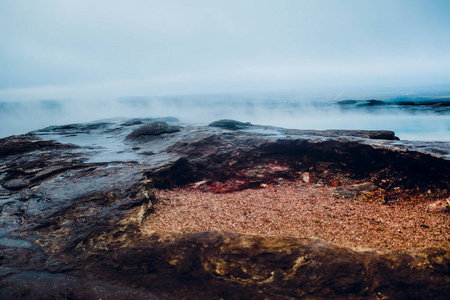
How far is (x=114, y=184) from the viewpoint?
6.23 m

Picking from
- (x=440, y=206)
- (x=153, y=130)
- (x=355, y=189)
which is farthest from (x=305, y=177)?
(x=153, y=130)

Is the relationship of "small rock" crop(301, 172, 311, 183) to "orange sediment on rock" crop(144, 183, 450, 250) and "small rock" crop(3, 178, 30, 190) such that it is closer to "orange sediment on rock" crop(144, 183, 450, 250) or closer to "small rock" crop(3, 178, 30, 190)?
"orange sediment on rock" crop(144, 183, 450, 250)

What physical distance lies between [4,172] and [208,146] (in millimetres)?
6679

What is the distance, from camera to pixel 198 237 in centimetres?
448

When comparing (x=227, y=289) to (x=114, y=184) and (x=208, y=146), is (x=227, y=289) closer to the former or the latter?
(x=114, y=184)

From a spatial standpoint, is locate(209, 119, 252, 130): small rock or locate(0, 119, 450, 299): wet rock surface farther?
Result: locate(209, 119, 252, 130): small rock

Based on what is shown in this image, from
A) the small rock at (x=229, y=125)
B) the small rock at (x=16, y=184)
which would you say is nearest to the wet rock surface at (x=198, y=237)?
the small rock at (x=16, y=184)

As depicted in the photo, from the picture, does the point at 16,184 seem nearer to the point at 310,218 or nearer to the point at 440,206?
the point at 310,218

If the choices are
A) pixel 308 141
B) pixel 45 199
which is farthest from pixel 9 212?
pixel 308 141

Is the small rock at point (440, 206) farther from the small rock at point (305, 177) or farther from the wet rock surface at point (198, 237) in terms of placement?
the small rock at point (305, 177)

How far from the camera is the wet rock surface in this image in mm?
3766

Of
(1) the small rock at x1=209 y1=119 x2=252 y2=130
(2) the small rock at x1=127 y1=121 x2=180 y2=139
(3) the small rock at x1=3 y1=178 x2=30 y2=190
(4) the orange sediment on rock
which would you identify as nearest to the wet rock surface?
(3) the small rock at x1=3 y1=178 x2=30 y2=190

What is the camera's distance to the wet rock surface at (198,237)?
148 inches

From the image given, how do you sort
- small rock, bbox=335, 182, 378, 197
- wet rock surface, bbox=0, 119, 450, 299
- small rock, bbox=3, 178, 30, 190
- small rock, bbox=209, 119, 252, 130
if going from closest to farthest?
1. wet rock surface, bbox=0, 119, 450, 299
2. small rock, bbox=335, 182, 378, 197
3. small rock, bbox=3, 178, 30, 190
4. small rock, bbox=209, 119, 252, 130
